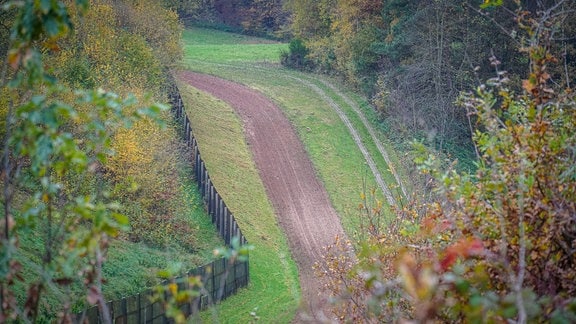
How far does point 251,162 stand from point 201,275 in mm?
12270

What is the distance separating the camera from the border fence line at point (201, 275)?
14.4 metres

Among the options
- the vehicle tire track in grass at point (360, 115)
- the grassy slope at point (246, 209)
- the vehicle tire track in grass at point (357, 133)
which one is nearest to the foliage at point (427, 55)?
the vehicle tire track in grass at point (360, 115)

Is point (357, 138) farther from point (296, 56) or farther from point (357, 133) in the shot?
point (296, 56)

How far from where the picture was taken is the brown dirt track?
76.5ft

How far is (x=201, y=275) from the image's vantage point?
1766 centimetres

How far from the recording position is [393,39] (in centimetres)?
3394

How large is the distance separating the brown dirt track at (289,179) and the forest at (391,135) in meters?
1.92

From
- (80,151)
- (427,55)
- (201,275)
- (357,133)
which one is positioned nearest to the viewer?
(80,151)

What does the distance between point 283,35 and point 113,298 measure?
4675 centimetres

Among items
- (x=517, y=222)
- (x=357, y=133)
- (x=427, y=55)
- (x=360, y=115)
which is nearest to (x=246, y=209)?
(x=357, y=133)

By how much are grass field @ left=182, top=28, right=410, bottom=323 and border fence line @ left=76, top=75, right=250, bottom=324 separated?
24.2 inches

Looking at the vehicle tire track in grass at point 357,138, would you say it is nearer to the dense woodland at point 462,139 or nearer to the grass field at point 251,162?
the grass field at point 251,162

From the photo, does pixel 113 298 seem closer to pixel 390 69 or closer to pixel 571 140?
pixel 571 140

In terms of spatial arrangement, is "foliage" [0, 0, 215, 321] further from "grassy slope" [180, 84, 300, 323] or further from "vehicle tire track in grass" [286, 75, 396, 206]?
"vehicle tire track in grass" [286, 75, 396, 206]
